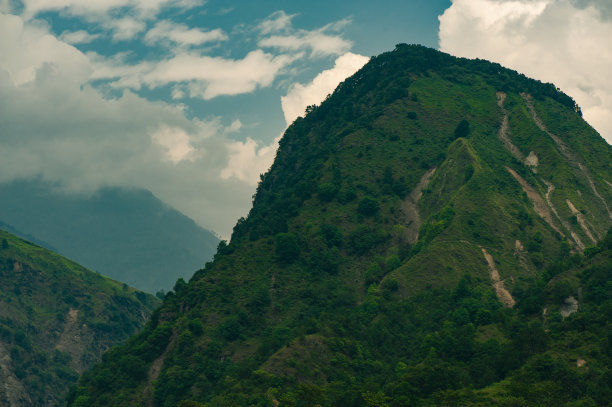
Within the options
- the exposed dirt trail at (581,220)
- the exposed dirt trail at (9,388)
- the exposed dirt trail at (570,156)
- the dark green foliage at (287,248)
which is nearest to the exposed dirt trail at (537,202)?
the exposed dirt trail at (581,220)

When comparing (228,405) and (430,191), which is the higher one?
(430,191)

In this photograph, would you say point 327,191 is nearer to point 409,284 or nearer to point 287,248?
point 287,248

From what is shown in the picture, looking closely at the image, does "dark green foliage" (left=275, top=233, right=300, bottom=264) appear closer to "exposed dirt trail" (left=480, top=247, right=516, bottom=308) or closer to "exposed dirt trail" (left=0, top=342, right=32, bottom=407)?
"exposed dirt trail" (left=480, top=247, right=516, bottom=308)

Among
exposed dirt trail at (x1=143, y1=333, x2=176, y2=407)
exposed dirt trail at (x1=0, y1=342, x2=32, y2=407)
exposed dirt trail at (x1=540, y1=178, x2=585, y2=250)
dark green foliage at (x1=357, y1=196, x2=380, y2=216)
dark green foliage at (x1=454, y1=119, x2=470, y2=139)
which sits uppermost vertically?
dark green foliage at (x1=454, y1=119, x2=470, y2=139)

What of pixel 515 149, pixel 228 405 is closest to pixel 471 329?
pixel 228 405

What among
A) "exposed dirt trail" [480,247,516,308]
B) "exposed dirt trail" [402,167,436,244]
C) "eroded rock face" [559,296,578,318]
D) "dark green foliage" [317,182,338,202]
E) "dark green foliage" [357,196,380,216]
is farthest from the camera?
"dark green foliage" [317,182,338,202]

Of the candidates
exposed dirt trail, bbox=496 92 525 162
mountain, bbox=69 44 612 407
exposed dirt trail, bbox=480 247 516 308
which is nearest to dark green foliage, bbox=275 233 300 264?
mountain, bbox=69 44 612 407

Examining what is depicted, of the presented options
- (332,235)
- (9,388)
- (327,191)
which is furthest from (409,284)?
(9,388)

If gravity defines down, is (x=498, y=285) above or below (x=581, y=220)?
below

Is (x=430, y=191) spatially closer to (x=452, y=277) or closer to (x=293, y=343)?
(x=452, y=277)
